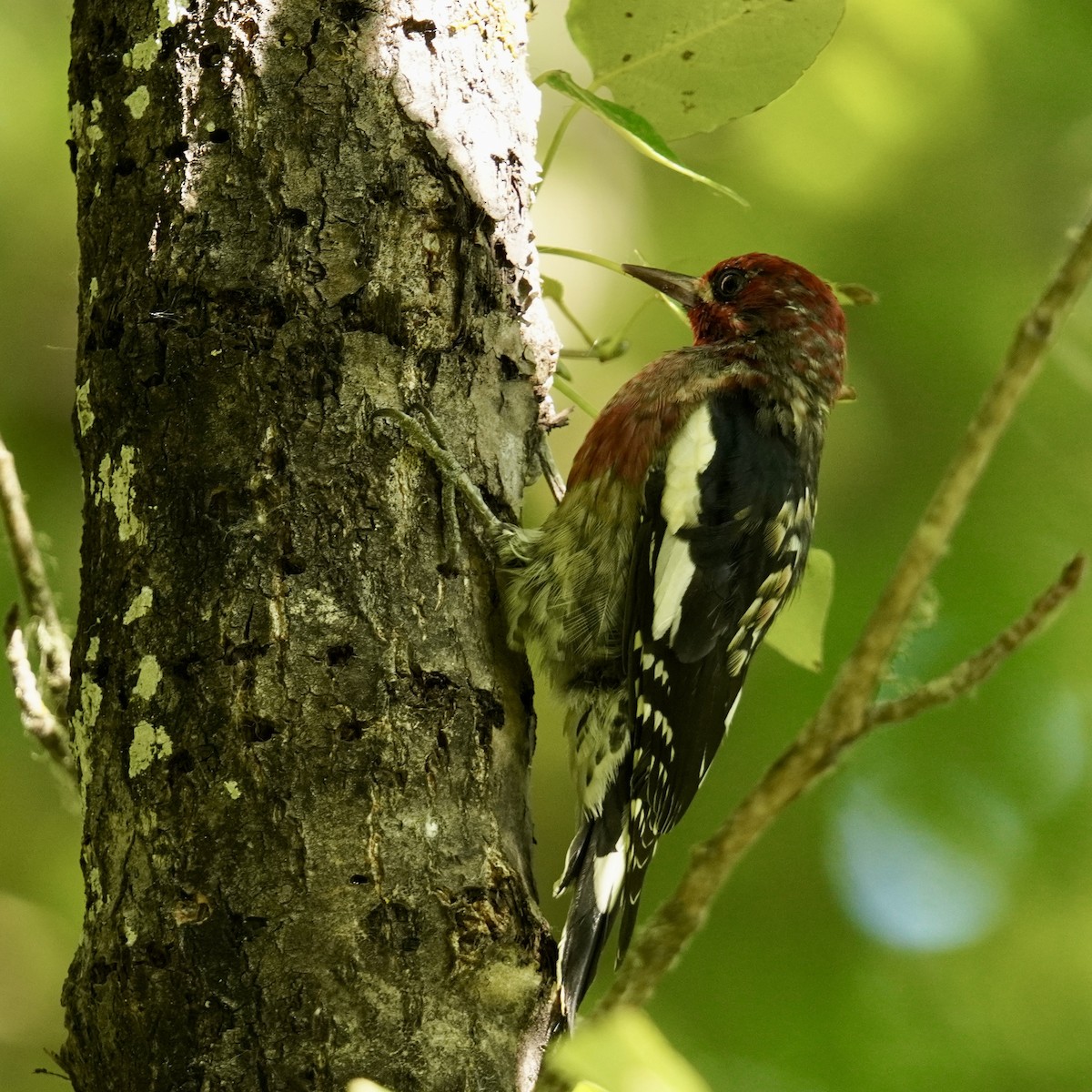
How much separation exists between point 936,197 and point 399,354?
321 cm

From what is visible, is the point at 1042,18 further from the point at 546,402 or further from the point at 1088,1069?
the point at 1088,1069

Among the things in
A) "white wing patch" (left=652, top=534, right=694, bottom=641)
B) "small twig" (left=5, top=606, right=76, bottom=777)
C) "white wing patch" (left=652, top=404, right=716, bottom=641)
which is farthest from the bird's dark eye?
"small twig" (left=5, top=606, right=76, bottom=777)

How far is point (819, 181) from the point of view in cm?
450

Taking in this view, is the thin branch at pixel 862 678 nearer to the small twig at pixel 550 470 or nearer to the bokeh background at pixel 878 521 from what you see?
the small twig at pixel 550 470

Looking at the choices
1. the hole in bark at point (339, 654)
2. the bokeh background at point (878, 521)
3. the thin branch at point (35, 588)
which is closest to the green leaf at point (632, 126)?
the hole in bark at point (339, 654)

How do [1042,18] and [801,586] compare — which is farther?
[1042,18]

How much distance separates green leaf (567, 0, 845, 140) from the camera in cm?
214

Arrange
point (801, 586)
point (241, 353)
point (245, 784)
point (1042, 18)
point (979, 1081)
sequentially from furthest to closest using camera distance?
point (1042, 18), point (979, 1081), point (801, 586), point (241, 353), point (245, 784)

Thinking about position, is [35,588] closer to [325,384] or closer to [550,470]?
[325,384]

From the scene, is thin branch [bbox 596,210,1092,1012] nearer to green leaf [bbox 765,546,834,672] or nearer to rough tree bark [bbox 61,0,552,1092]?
rough tree bark [bbox 61,0,552,1092]

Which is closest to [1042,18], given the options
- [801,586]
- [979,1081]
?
[801,586]

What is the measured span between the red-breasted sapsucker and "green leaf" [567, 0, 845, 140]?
0.57 m

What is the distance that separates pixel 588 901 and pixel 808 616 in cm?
71

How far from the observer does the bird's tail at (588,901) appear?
1.97 metres
